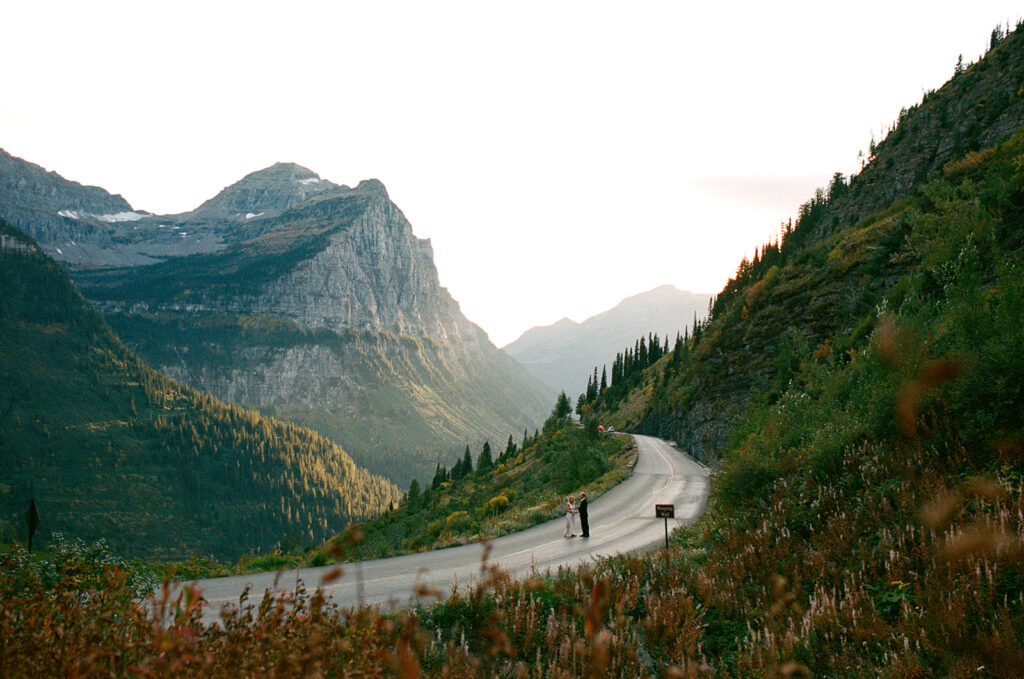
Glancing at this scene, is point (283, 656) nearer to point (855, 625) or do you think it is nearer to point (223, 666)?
point (223, 666)

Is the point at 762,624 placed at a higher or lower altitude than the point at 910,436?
lower

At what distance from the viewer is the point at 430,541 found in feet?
58.1

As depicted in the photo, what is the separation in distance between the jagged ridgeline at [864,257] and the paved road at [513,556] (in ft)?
23.6

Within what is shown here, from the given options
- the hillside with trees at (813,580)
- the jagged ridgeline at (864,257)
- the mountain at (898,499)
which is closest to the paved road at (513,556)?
the hillside with trees at (813,580)

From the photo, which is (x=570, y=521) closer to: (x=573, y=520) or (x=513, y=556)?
(x=573, y=520)

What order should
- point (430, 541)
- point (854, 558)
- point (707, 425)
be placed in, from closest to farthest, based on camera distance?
point (854, 558), point (430, 541), point (707, 425)

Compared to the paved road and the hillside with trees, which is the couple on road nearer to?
the paved road

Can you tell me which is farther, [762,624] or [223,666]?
[762,624]

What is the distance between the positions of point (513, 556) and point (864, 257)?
2471 cm

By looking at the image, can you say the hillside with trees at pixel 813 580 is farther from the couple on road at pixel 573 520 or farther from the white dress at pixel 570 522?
the white dress at pixel 570 522

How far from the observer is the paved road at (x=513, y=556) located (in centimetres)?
1048

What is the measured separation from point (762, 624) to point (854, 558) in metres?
1.74

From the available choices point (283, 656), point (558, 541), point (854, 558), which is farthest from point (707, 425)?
point (283, 656)

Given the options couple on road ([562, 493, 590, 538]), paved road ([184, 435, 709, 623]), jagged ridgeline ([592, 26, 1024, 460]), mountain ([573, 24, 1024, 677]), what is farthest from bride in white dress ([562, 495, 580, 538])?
jagged ridgeline ([592, 26, 1024, 460])
